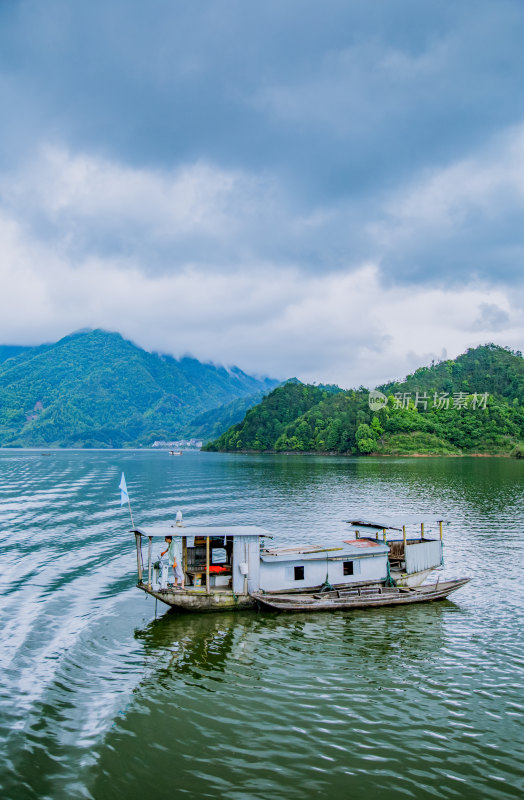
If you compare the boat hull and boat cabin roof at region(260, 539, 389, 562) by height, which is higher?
boat cabin roof at region(260, 539, 389, 562)

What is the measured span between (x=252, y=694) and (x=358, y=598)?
438 inches

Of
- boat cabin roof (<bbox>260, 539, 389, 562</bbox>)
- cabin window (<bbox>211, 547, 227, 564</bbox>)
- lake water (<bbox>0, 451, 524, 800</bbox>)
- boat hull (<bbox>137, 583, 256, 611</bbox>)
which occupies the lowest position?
cabin window (<bbox>211, 547, 227, 564</bbox>)

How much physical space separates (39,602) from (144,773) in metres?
17.7

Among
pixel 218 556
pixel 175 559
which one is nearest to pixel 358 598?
pixel 175 559

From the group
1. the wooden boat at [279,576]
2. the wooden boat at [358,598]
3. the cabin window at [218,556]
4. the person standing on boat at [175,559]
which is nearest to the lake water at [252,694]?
the wooden boat at [358,598]

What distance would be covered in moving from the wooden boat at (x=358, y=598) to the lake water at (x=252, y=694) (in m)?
0.61

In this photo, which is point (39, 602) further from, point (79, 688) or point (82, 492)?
point (82, 492)

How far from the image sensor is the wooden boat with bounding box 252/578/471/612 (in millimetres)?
26516

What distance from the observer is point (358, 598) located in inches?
1078

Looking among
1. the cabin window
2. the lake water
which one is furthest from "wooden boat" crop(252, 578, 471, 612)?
the cabin window

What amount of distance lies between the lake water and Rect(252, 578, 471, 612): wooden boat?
0.61 metres

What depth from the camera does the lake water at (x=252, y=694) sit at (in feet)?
44.3

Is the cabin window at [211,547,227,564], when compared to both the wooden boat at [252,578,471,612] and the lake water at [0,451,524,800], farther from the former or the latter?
the wooden boat at [252,578,471,612]

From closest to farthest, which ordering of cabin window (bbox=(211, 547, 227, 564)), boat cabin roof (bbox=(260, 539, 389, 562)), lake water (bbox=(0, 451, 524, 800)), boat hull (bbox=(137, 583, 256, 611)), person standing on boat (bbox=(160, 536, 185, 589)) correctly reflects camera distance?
lake water (bbox=(0, 451, 524, 800)) → boat hull (bbox=(137, 583, 256, 611)) → person standing on boat (bbox=(160, 536, 185, 589)) → boat cabin roof (bbox=(260, 539, 389, 562)) → cabin window (bbox=(211, 547, 227, 564))
